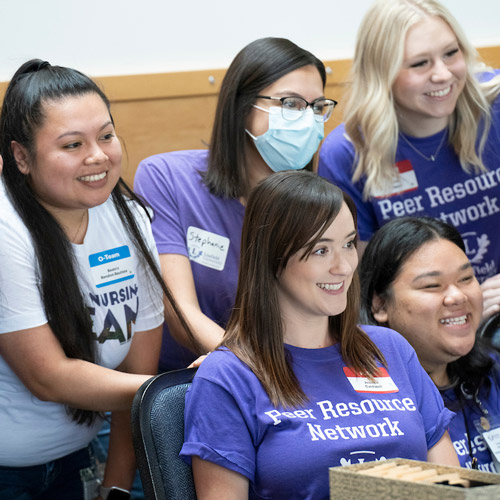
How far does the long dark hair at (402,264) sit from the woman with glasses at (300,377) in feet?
1.11

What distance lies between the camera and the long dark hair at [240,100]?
227 centimetres

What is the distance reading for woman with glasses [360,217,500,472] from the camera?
6.79 feet

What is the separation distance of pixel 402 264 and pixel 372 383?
1.78ft

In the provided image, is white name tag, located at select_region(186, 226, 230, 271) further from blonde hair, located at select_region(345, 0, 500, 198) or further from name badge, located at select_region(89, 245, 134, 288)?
blonde hair, located at select_region(345, 0, 500, 198)

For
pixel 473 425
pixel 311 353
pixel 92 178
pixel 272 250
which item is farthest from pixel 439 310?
pixel 92 178

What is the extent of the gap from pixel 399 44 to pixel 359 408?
1.37 m

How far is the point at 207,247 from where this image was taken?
2.29 metres

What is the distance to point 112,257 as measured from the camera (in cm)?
192

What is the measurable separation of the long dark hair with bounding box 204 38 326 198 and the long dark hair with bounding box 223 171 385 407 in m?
0.59

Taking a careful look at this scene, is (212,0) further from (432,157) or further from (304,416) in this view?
(304,416)

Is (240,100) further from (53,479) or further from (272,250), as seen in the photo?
(53,479)

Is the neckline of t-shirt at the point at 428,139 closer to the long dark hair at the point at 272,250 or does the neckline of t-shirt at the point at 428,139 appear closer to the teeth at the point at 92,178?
the long dark hair at the point at 272,250

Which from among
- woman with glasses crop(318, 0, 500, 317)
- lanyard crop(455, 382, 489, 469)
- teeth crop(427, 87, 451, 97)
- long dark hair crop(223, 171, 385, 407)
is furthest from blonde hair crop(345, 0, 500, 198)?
long dark hair crop(223, 171, 385, 407)

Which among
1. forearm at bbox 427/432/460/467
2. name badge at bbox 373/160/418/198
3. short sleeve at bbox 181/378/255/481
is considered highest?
name badge at bbox 373/160/418/198
